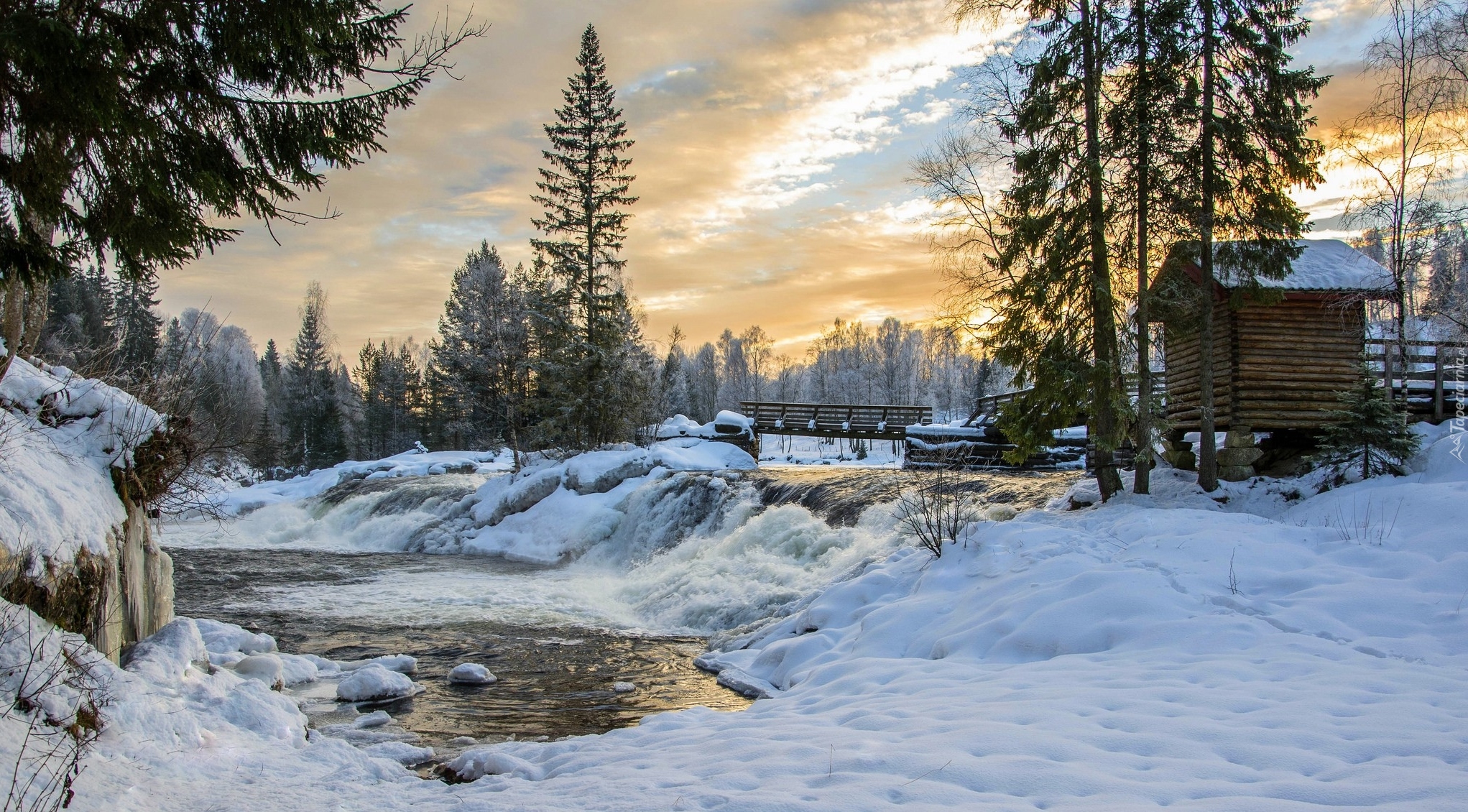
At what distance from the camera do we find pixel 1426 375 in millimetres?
13977

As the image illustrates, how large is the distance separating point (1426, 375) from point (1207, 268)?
186 inches

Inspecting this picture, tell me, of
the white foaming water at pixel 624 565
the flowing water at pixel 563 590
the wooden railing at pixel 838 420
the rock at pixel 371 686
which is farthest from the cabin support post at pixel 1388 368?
the wooden railing at pixel 838 420

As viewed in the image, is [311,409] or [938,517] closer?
[938,517]

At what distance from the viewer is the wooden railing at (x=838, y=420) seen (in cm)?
3338

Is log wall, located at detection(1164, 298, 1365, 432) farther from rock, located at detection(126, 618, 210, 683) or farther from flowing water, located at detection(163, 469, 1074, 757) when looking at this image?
rock, located at detection(126, 618, 210, 683)

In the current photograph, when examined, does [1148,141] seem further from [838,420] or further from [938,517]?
[838,420]

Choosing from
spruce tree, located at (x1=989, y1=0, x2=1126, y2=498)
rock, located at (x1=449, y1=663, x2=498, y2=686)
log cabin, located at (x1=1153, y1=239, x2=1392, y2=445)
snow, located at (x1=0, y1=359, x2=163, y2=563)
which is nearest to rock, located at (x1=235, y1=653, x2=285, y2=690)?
rock, located at (x1=449, y1=663, x2=498, y2=686)

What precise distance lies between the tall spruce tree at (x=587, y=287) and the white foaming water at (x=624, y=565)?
18.4ft

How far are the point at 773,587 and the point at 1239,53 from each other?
1199 cm

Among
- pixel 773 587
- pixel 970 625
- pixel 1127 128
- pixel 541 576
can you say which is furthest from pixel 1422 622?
pixel 541 576

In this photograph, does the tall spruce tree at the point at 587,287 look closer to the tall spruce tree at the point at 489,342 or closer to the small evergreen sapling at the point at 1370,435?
the tall spruce tree at the point at 489,342

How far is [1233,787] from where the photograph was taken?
3.62 meters

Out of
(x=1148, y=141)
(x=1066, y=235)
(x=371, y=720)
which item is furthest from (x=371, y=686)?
(x=1148, y=141)

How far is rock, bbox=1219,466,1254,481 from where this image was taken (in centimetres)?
1412
